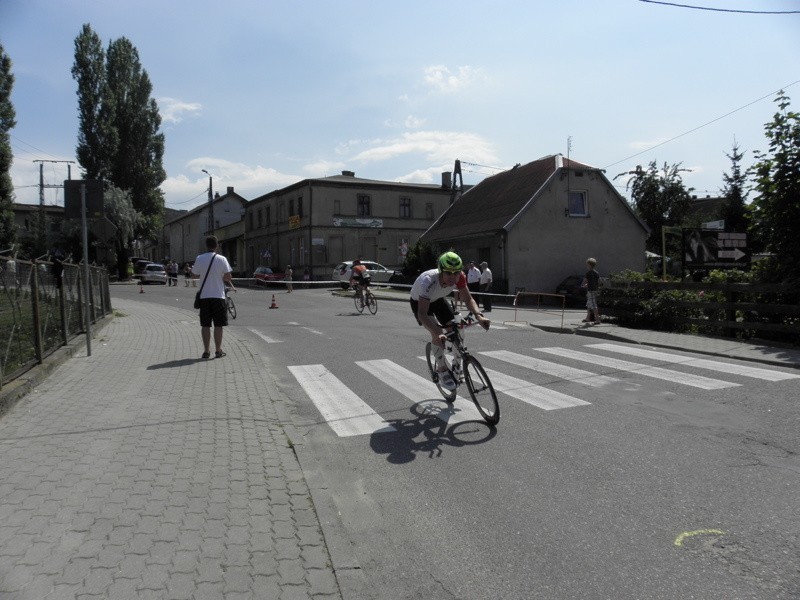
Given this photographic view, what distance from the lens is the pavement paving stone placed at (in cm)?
317

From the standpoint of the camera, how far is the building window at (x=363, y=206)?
5203cm

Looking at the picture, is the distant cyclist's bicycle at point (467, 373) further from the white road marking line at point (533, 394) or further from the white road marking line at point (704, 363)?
the white road marking line at point (704, 363)

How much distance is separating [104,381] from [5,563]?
5.08 m

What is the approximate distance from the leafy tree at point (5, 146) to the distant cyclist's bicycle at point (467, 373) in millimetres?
38270

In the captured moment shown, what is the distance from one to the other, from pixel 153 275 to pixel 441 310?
44.2 metres

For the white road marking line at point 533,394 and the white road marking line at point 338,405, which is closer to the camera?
the white road marking line at point 338,405

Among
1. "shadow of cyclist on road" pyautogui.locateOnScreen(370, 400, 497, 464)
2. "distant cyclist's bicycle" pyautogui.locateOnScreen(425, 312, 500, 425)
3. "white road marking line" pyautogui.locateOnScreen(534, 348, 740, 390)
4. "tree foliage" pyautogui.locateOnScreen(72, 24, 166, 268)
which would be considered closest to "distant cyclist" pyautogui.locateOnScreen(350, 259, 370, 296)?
"white road marking line" pyautogui.locateOnScreen(534, 348, 740, 390)

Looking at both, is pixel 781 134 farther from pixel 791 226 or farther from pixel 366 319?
pixel 366 319

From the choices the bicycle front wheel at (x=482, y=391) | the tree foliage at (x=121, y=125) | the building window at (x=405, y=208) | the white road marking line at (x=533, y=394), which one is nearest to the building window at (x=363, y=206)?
the building window at (x=405, y=208)

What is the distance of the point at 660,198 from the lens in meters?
46.2

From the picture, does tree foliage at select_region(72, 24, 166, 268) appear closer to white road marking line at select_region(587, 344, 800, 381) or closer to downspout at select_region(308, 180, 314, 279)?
downspout at select_region(308, 180, 314, 279)

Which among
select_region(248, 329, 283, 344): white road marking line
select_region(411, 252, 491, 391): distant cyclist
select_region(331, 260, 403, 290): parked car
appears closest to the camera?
select_region(411, 252, 491, 391): distant cyclist

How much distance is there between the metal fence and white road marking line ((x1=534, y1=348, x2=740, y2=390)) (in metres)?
7.78

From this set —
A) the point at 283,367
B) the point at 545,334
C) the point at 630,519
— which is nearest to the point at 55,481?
the point at 630,519
